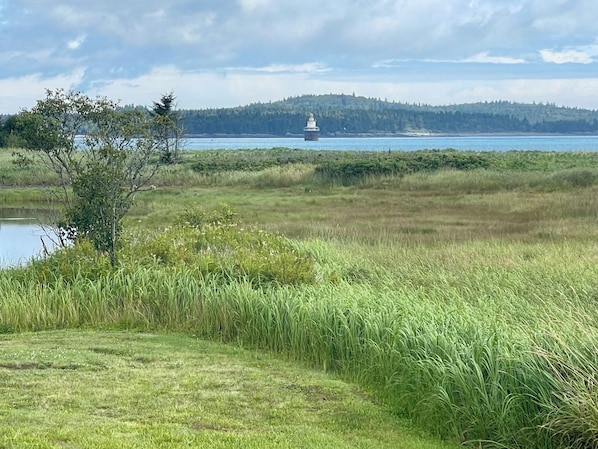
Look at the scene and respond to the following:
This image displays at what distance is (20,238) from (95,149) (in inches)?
359

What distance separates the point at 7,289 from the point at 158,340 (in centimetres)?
337

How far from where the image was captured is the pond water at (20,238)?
19781 millimetres

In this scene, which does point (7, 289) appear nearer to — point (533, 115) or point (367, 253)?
point (367, 253)

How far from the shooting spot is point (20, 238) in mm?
23328

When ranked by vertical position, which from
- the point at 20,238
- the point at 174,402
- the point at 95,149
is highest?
the point at 95,149

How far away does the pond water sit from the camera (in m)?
19.8

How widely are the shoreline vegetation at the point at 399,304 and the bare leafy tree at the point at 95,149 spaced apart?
670 mm

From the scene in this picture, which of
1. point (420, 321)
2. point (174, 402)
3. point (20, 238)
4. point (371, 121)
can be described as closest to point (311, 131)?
point (371, 121)

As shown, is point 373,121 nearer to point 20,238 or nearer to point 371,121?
point 371,121

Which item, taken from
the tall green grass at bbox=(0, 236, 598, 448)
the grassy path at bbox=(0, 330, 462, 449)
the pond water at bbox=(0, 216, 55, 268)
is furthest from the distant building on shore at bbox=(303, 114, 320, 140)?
the grassy path at bbox=(0, 330, 462, 449)

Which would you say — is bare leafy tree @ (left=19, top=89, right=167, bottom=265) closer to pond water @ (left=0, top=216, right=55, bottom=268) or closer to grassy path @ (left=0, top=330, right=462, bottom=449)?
pond water @ (left=0, top=216, right=55, bottom=268)

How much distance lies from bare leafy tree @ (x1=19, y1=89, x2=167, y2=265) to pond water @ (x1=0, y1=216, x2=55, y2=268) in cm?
360

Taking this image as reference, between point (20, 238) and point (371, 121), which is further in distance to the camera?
point (371, 121)

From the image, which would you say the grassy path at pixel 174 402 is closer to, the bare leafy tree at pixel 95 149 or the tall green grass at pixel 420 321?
the tall green grass at pixel 420 321
